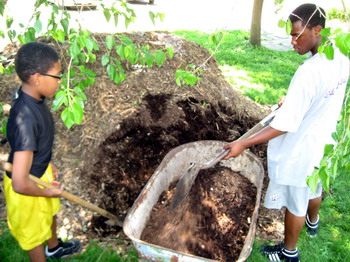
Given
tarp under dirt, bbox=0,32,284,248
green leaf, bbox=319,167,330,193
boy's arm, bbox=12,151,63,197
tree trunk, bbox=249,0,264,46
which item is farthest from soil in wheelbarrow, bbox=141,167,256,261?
tree trunk, bbox=249,0,264,46

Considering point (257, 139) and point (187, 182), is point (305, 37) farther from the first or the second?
point (187, 182)

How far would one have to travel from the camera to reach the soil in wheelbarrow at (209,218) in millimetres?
2748

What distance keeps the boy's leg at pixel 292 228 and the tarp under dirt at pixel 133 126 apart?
1.43m

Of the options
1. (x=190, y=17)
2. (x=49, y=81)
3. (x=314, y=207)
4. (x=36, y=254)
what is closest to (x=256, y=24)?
(x=190, y=17)

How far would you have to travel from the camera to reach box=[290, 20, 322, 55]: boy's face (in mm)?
2365

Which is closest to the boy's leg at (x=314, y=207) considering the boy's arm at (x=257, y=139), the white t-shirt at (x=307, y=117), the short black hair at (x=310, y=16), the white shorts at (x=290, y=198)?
the white shorts at (x=290, y=198)

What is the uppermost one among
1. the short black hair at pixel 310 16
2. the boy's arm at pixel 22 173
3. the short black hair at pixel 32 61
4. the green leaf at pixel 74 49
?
the short black hair at pixel 310 16

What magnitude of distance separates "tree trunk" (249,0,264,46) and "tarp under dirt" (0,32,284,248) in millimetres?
3961

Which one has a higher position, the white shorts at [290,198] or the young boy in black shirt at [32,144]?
the young boy in black shirt at [32,144]

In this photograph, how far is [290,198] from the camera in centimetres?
277

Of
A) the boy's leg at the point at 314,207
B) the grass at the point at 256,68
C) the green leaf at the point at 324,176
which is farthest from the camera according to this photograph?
the grass at the point at 256,68

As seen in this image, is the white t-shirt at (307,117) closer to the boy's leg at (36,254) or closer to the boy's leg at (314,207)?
the boy's leg at (314,207)

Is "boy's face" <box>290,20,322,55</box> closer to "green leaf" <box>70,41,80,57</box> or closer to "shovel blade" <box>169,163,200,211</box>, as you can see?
"shovel blade" <box>169,163,200,211</box>

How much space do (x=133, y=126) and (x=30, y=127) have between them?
1.95 m
